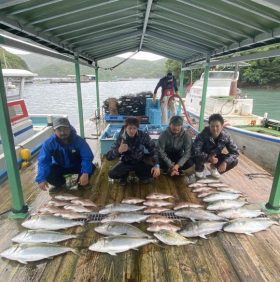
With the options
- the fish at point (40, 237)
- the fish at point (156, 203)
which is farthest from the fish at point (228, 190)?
the fish at point (40, 237)

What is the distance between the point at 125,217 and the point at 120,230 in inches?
11.4

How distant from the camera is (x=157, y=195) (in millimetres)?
3693

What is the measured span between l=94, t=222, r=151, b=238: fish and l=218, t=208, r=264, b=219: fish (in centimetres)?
117

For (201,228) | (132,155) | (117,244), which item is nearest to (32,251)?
(117,244)

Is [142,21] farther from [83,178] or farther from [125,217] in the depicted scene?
[125,217]

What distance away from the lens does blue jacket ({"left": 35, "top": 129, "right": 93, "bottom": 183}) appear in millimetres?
3699

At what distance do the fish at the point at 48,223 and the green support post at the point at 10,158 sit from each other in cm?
33

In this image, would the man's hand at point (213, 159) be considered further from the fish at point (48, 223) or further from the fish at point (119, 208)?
the fish at point (48, 223)

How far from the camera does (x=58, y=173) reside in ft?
12.9

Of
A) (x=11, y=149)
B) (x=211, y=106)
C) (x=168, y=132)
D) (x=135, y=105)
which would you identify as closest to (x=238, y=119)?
(x=211, y=106)

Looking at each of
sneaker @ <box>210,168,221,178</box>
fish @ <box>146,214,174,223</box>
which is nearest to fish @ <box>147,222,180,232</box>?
fish @ <box>146,214,174,223</box>

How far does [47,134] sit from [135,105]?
140 inches

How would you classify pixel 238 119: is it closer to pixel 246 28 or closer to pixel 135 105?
pixel 135 105

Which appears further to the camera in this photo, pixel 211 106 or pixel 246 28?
pixel 211 106
